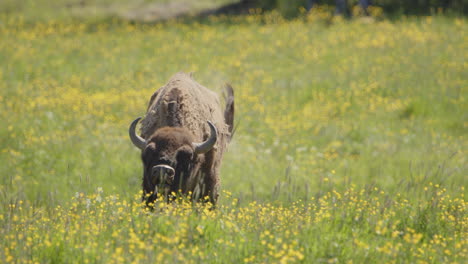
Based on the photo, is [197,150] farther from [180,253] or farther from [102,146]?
[102,146]

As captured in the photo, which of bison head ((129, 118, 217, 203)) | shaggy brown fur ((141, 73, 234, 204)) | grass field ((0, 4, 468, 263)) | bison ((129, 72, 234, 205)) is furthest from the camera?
shaggy brown fur ((141, 73, 234, 204))

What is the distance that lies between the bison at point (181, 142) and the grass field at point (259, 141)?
308 millimetres

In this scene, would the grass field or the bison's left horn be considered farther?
the bison's left horn

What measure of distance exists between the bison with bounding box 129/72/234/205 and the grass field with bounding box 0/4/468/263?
0.31 metres

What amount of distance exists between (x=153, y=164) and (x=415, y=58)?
12.1m

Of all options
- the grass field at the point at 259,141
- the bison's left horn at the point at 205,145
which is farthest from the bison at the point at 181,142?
the grass field at the point at 259,141

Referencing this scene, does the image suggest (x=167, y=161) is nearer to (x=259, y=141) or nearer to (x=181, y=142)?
(x=181, y=142)

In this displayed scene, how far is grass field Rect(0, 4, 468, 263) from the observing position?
173 inches

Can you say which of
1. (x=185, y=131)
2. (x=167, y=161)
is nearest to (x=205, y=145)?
(x=185, y=131)

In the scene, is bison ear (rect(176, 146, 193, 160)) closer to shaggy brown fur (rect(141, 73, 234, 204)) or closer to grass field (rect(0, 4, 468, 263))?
shaggy brown fur (rect(141, 73, 234, 204))

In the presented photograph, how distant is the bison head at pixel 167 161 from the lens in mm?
5305

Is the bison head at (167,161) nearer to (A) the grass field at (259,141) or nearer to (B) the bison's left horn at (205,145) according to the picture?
(B) the bison's left horn at (205,145)

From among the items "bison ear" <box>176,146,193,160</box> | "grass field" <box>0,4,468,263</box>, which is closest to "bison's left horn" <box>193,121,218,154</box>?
"bison ear" <box>176,146,193,160</box>

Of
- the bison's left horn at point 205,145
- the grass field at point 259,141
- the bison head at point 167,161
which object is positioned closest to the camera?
the grass field at point 259,141
